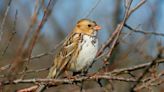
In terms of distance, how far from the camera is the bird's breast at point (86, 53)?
5.07 m

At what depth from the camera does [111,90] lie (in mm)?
3430

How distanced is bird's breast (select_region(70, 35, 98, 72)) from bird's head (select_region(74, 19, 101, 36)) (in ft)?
0.65

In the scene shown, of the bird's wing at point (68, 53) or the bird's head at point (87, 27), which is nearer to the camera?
the bird's wing at point (68, 53)

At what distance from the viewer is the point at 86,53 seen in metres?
5.12

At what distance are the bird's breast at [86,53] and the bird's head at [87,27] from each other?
20 centimetres

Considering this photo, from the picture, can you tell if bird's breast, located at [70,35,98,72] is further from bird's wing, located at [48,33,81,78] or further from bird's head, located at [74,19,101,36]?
bird's head, located at [74,19,101,36]

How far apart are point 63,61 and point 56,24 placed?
8.45 m

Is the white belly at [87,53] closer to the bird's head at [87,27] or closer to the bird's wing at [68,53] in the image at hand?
the bird's wing at [68,53]

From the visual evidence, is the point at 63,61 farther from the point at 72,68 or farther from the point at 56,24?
the point at 56,24

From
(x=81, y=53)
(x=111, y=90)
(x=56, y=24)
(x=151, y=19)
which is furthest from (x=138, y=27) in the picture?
(x=56, y=24)

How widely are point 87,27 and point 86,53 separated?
0.50 meters

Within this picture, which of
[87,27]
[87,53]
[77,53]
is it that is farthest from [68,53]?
[87,27]

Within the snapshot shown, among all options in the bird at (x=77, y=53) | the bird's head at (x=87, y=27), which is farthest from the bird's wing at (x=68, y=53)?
the bird's head at (x=87, y=27)

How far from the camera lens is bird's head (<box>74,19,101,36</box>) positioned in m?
5.46
